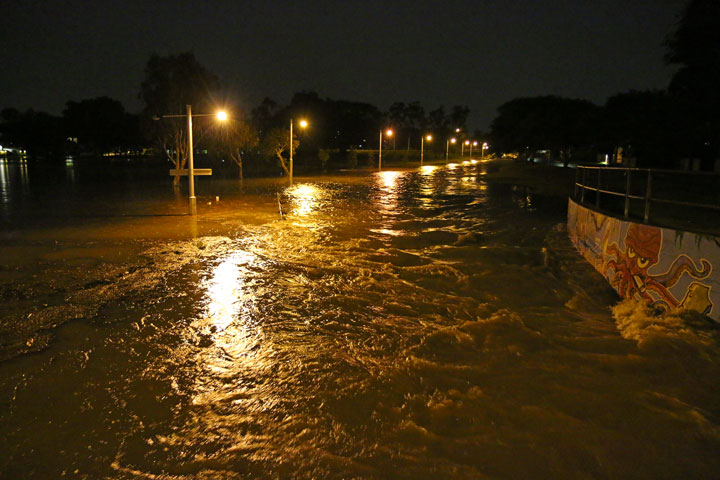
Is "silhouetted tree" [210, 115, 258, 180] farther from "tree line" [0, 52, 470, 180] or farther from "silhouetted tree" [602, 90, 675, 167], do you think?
"silhouetted tree" [602, 90, 675, 167]

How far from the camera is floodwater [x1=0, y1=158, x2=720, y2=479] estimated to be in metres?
3.90

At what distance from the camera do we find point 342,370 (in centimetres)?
540

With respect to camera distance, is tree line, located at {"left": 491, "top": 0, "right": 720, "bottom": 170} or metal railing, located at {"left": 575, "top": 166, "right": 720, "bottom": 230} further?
tree line, located at {"left": 491, "top": 0, "right": 720, "bottom": 170}

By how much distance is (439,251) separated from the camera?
11781 millimetres

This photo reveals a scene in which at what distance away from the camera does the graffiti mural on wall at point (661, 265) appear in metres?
6.54

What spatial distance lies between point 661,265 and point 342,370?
528cm

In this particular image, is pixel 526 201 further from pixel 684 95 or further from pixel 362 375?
pixel 362 375

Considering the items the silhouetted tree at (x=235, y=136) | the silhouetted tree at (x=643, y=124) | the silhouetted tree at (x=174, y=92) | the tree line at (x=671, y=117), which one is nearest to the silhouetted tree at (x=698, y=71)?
the tree line at (x=671, y=117)

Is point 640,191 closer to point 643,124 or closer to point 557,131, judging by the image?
point 643,124

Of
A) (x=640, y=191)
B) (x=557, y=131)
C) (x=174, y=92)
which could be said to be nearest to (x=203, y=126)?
(x=174, y=92)

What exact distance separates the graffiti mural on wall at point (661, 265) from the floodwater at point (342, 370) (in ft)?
1.18

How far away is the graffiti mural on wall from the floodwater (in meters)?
0.36

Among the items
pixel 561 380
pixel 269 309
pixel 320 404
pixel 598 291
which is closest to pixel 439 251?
pixel 598 291

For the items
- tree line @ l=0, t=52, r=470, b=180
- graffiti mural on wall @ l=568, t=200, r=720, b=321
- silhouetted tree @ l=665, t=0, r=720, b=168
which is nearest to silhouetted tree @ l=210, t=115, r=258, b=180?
tree line @ l=0, t=52, r=470, b=180
